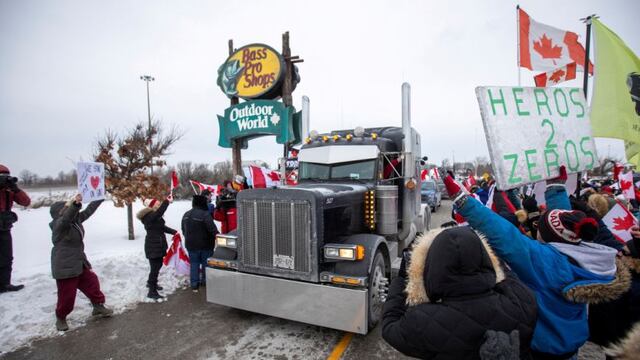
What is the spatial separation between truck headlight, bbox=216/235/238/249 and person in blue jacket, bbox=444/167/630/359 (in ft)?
12.0

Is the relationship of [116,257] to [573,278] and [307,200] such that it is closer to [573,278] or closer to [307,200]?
[307,200]

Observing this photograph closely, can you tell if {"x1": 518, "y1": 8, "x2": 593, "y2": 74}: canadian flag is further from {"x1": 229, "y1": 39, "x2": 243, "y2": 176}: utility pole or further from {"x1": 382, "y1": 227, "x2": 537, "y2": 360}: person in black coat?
{"x1": 229, "y1": 39, "x2": 243, "y2": 176}: utility pole

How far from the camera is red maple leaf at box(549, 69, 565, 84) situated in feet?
16.0

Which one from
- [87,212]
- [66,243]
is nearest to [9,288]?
[66,243]

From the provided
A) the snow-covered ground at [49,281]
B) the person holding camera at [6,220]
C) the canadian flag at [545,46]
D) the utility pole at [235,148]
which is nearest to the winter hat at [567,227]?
the canadian flag at [545,46]

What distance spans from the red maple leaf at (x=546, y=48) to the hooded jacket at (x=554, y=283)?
3.49 metres

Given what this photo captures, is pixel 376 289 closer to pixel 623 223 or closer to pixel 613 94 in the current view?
pixel 623 223

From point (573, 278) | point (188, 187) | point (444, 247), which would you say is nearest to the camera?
point (444, 247)

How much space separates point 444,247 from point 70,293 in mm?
5230

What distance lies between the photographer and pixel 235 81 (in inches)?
462

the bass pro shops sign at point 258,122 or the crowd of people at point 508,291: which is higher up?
the bass pro shops sign at point 258,122

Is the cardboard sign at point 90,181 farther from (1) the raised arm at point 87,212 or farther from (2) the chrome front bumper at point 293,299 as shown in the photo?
(2) the chrome front bumper at point 293,299

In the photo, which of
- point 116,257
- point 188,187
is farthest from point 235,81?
point 188,187

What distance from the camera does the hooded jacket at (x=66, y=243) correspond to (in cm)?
432
